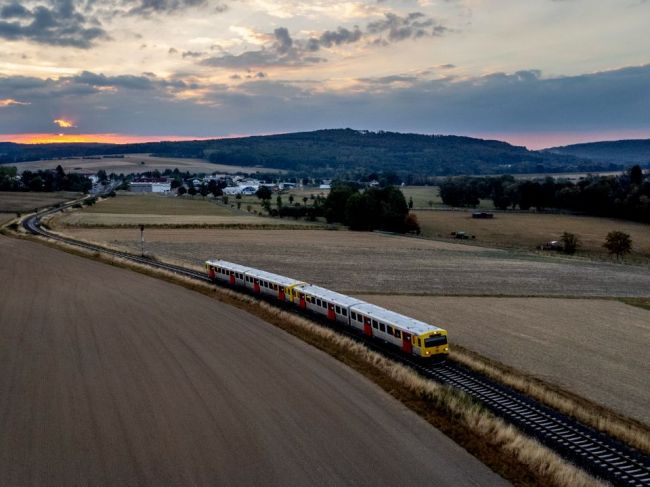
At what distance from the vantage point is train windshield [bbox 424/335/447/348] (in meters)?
28.8

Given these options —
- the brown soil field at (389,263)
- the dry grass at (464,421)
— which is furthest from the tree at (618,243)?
the dry grass at (464,421)

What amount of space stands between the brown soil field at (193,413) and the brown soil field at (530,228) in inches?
2740

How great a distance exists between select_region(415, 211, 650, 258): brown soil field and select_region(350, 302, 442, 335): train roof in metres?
62.1

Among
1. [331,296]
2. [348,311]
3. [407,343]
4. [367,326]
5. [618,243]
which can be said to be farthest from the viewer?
[618,243]

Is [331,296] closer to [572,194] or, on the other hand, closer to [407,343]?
[407,343]

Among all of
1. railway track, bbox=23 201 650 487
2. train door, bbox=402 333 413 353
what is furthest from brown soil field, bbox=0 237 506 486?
train door, bbox=402 333 413 353

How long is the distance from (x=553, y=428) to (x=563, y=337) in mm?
15443

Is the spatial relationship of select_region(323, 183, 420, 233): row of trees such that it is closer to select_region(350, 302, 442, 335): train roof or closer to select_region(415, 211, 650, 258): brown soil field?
select_region(415, 211, 650, 258): brown soil field

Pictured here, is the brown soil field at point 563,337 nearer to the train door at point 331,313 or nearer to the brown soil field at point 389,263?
the brown soil field at point 389,263

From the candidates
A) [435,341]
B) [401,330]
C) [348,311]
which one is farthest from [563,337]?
[348,311]

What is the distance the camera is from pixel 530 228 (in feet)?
365

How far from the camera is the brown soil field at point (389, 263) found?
179 ft

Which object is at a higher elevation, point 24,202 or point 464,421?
point 24,202

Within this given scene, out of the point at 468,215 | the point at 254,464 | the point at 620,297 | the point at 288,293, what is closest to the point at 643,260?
the point at 620,297
